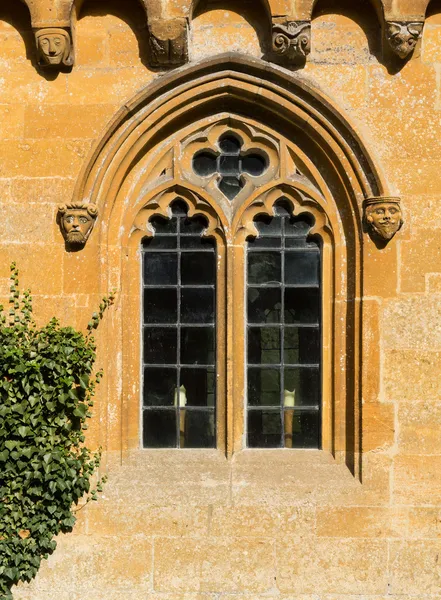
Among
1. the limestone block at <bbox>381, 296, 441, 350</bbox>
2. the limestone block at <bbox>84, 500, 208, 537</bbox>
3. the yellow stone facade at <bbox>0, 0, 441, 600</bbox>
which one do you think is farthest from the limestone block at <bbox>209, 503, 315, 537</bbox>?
the limestone block at <bbox>381, 296, 441, 350</bbox>

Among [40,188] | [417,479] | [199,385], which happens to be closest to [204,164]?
[40,188]

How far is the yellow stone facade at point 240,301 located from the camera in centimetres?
706

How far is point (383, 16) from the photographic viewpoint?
7070 millimetres

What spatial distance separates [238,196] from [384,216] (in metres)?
1.22

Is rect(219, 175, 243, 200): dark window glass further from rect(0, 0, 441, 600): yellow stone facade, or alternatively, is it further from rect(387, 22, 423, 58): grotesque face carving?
rect(387, 22, 423, 58): grotesque face carving

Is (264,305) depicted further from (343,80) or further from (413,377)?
(343,80)

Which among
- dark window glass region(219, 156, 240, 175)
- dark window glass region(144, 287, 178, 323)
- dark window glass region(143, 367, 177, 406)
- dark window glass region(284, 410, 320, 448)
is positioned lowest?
dark window glass region(284, 410, 320, 448)

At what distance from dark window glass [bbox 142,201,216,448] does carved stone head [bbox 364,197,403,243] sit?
134cm

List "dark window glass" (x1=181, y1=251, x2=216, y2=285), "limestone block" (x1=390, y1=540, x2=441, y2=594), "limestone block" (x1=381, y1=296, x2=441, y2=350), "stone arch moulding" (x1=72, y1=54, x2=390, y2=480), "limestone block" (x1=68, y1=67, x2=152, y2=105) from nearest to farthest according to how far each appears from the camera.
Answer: "limestone block" (x1=390, y1=540, x2=441, y2=594)
"limestone block" (x1=381, y1=296, x2=441, y2=350)
"stone arch moulding" (x1=72, y1=54, x2=390, y2=480)
"limestone block" (x1=68, y1=67, x2=152, y2=105)
"dark window glass" (x1=181, y1=251, x2=216, y2=285)

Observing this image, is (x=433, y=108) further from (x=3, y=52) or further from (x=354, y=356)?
(x=3, y=52)

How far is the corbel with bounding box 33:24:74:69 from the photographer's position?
712 centimetres

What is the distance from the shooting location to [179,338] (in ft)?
24.6

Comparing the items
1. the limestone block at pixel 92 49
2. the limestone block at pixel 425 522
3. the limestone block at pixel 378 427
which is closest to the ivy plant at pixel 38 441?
the limestone block at pixel 92 49

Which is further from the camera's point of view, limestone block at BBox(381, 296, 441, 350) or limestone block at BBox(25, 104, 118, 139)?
limestone block at BBox(25, 104, 118, 139)
